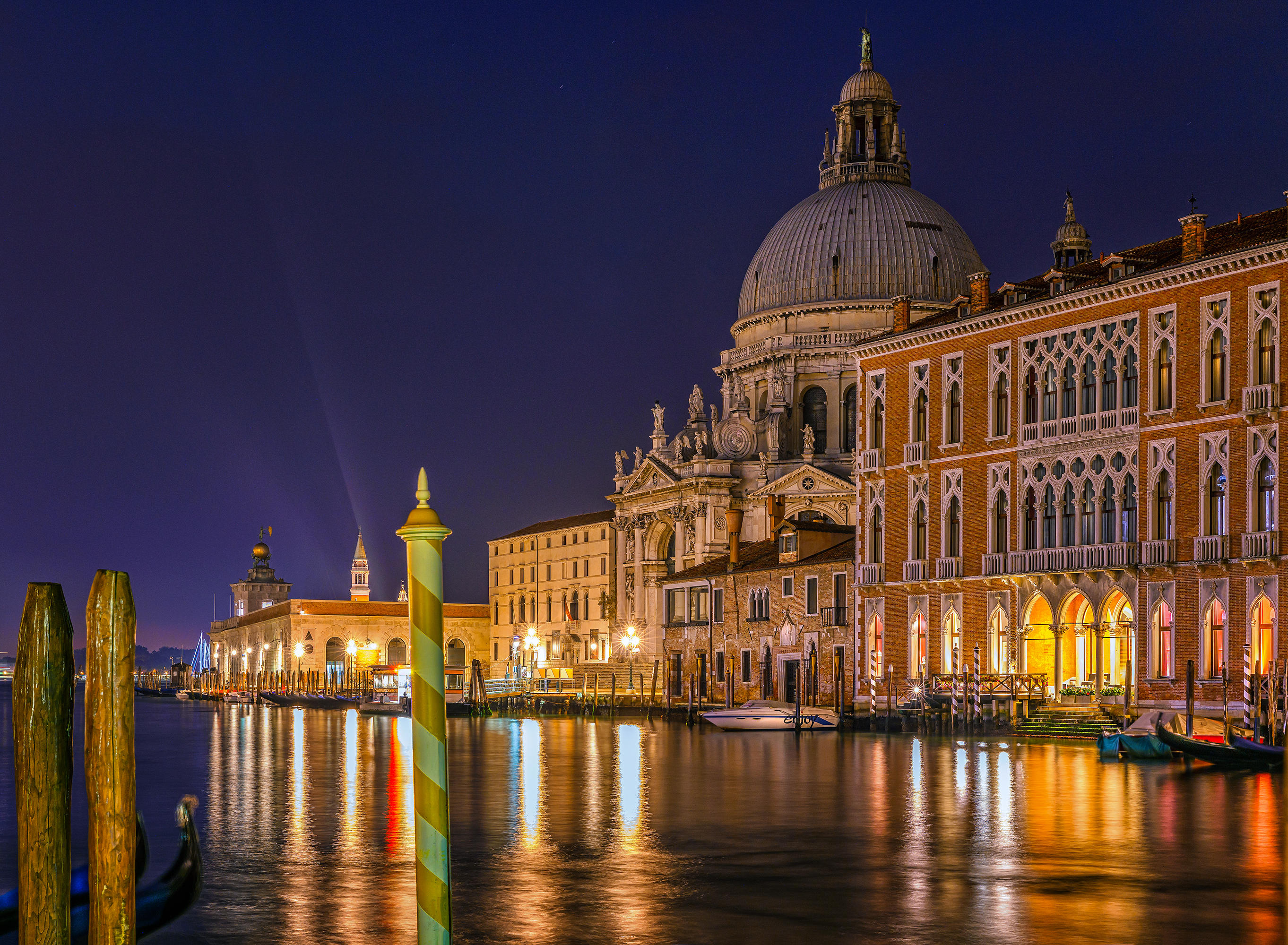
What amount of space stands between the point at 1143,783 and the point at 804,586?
29660 millimetres

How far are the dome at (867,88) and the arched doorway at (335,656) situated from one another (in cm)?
5328

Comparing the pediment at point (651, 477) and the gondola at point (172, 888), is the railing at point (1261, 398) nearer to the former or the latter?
the gondola at point (172, 888)

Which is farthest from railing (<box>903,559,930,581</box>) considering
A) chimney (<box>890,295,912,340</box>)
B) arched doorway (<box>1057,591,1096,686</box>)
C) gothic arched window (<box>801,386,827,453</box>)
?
gothic arched window (<box>801,386,827,453</box>)

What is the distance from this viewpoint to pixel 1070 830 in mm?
19094

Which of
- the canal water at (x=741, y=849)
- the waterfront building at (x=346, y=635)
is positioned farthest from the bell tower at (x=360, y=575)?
the canal water at (x=741, y=849)

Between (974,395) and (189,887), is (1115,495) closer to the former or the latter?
(974,395)

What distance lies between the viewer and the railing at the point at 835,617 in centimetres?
5425

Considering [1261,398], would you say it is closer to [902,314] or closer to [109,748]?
[902,314]

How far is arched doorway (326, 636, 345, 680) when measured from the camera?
116 meters

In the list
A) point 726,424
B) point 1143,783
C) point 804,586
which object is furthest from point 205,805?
point 726,424

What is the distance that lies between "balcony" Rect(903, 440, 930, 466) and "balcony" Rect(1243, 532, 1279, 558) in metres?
11.0

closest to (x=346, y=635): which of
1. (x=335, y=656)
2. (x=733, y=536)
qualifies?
(x=335, y=656)

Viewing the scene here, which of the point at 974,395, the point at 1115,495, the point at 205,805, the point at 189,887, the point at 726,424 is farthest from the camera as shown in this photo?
the point at 726,424

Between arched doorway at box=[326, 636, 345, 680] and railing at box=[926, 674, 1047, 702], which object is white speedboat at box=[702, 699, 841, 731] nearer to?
railing at box=[926, 674, 1047, 702]
